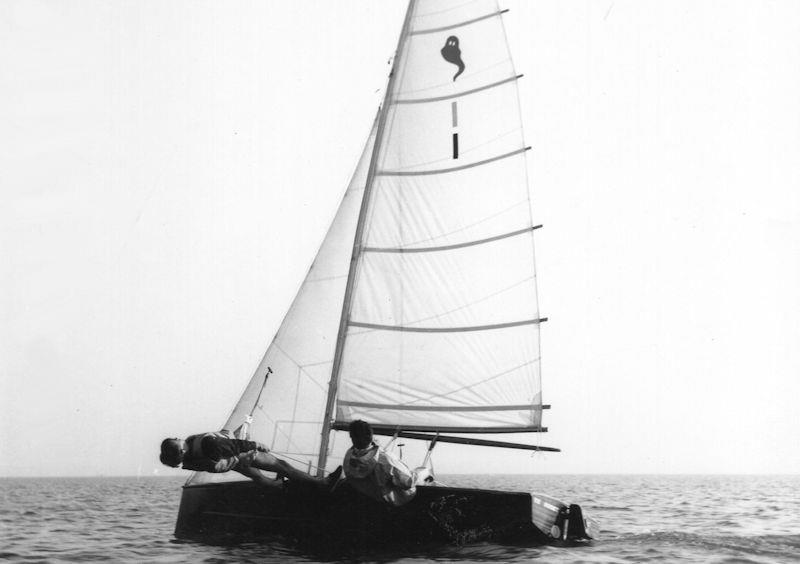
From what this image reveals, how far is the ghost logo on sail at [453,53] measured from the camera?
16.5m

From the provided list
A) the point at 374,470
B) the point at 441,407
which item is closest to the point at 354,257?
the point at 441,407

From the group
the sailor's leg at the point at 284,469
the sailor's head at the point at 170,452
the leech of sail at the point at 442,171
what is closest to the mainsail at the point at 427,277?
the leech of sail at the point at 442,171

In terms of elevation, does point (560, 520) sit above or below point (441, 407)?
below

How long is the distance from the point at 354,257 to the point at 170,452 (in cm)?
555

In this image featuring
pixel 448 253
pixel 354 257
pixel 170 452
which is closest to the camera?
pixel 170 452

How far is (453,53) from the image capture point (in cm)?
1648

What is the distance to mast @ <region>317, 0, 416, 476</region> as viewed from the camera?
562 inches

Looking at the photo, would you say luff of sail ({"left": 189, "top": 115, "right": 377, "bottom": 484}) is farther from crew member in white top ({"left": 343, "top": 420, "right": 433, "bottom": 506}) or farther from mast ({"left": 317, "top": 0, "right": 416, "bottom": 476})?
crew member in white top ({"left": 343, "top": 420, "right": 433, "bottom": 506})

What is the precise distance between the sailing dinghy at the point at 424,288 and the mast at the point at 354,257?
0.03 meters

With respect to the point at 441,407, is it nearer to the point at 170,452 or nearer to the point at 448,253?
the point at 448,253

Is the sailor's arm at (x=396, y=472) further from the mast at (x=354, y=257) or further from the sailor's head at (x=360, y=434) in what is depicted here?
the mast at (x=354, y=257)

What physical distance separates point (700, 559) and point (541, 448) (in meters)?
3.52

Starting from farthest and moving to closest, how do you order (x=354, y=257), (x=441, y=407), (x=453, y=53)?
(x=453, y=53)
(x=354, y=257)
(x=441, y=407)

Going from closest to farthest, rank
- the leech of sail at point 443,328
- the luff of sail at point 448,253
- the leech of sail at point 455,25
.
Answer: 1. the luff of sail at point 448,253
2. the leech of sail at point 443,328
3. the leech of sail at point 455,25
